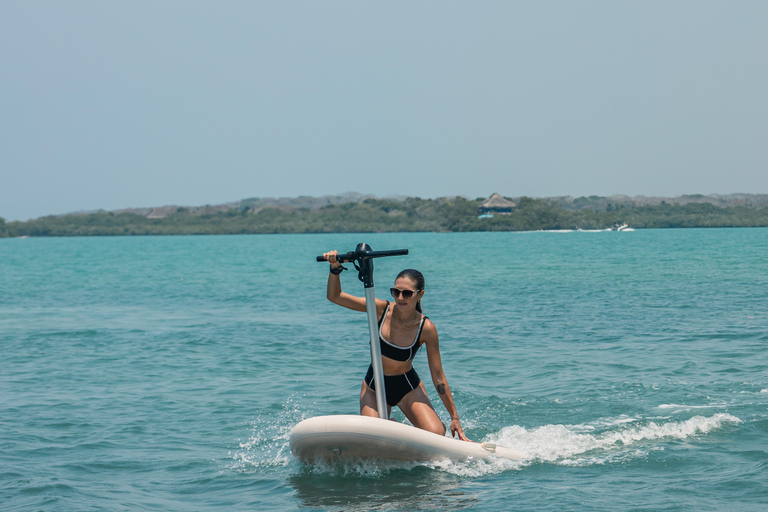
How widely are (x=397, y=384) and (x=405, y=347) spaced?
1.39 feet

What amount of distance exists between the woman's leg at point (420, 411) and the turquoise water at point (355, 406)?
0.35m

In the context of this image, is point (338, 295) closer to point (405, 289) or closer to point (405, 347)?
point (405, 289)

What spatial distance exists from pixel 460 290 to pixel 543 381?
17.7 metres

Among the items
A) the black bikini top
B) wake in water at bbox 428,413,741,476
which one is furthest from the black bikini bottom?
wake in water at bbox 428,413,741,476

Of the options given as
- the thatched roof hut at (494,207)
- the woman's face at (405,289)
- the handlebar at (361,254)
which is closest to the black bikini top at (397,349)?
the woman's face at (405,289)

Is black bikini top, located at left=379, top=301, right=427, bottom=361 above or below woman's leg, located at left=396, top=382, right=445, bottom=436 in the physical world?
above

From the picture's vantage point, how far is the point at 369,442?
6.79m

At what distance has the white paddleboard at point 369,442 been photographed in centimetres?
668

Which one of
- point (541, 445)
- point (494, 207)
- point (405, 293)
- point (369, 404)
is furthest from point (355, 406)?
point (494, 207)

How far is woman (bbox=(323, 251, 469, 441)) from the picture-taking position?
21.3 ft

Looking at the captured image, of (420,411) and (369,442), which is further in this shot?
(420,411)

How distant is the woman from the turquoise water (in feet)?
1.66

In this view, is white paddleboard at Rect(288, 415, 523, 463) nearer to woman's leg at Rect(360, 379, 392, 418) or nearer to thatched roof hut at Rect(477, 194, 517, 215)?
woman's leg at Rect(360, 379, 392, 418)

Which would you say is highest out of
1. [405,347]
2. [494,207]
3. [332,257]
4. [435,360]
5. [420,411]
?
[494,207]
